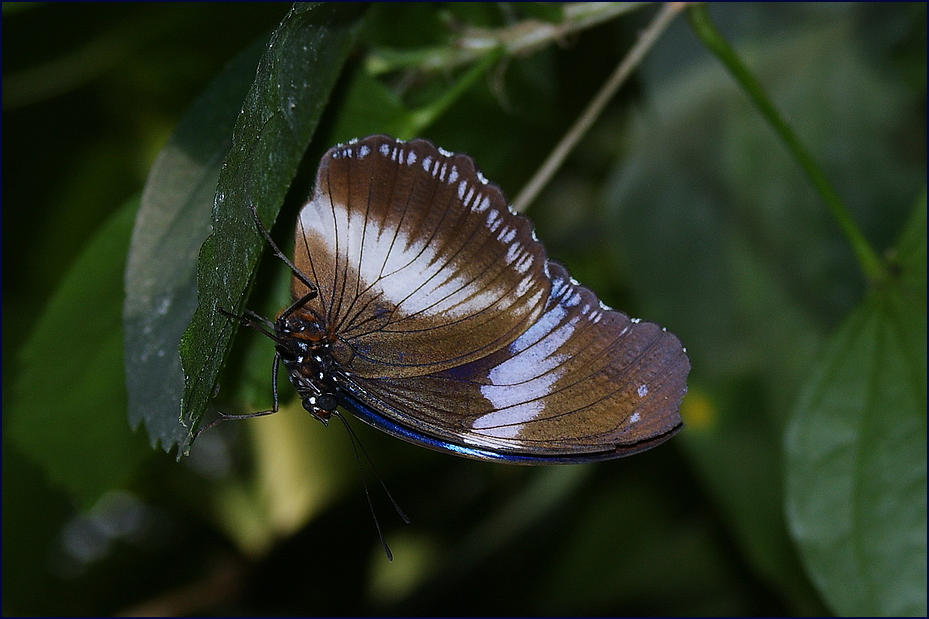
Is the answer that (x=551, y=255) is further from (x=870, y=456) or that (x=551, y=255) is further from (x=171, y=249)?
(x=171, y=249)

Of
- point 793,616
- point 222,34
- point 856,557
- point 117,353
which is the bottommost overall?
point 793,616

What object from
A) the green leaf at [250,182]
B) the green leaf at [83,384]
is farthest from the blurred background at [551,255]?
the green leaf at [250,182]

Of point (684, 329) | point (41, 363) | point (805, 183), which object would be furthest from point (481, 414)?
point (805, 183)

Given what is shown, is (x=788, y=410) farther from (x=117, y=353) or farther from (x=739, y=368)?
(x=117, y=353)

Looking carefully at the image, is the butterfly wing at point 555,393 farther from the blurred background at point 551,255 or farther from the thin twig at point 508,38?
the thin twig at point 508,38

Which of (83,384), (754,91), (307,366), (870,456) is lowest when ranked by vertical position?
(870,456)

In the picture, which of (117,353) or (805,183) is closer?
(117,353)

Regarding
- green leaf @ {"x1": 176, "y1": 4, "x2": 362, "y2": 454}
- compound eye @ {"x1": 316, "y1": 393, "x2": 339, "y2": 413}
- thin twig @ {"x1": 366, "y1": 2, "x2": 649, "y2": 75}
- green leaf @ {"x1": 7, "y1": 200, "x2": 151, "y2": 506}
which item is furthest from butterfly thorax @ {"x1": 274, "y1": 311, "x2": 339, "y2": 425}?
thin twig @ {"x1": 366, "y1": 2, "x2": 649, "y2": 75}

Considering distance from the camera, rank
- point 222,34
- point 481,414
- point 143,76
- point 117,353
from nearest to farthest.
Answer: point 481,414 < point 117,353 < point 222,34 < point 143,76

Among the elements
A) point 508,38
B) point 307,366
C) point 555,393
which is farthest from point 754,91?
point 307,366
